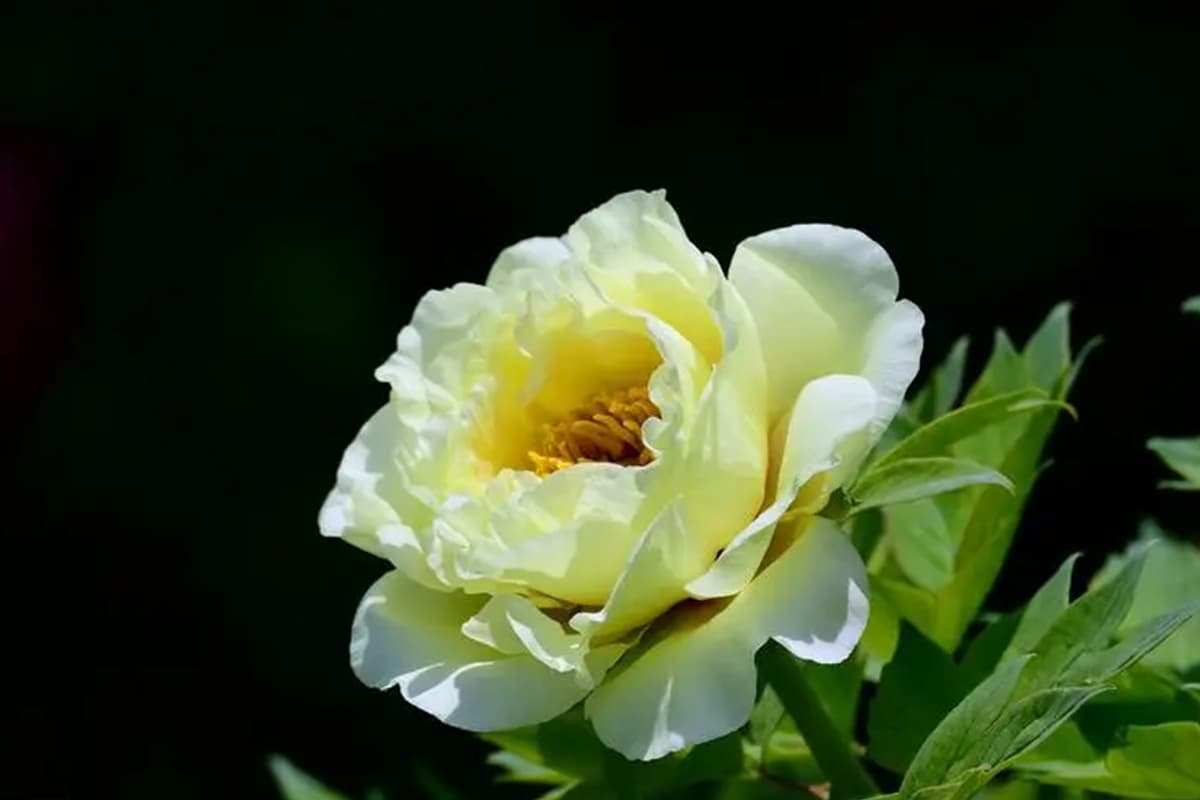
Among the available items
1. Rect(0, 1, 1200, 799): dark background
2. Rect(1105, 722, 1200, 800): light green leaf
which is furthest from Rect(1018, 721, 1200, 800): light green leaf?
Rect(0, 1, 1200, 799): dark background

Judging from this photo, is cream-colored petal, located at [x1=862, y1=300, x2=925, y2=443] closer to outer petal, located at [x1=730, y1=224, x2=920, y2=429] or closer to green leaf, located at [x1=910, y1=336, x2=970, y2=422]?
outer petal, located at [x1=730, y1=224, x2=920, y2=429]

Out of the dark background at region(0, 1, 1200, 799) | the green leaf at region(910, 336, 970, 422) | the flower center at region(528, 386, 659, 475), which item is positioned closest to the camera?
the flower center at region(528, 386, 659, 475)

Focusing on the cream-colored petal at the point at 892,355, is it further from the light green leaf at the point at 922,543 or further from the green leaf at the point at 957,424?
the light green leaf at the point at 922,543

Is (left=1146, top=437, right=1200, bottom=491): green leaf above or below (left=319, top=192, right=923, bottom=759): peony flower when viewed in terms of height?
below

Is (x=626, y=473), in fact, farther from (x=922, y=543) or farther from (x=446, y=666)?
(x=922, y=543)

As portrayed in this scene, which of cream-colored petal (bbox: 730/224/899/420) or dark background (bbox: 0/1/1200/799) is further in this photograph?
dark background (bbox: 0/1/1200/799)

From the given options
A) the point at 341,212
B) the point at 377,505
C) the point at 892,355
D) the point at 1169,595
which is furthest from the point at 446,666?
the point at 341,212

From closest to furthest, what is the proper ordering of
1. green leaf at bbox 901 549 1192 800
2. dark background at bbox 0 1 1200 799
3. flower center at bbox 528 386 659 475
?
green leaf at bbox 901 549 1192 800
flower center at bbox 528 386 659 475
dark background at bbox 0 1 1200 799

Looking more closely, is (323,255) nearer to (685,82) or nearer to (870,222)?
(685,82)
